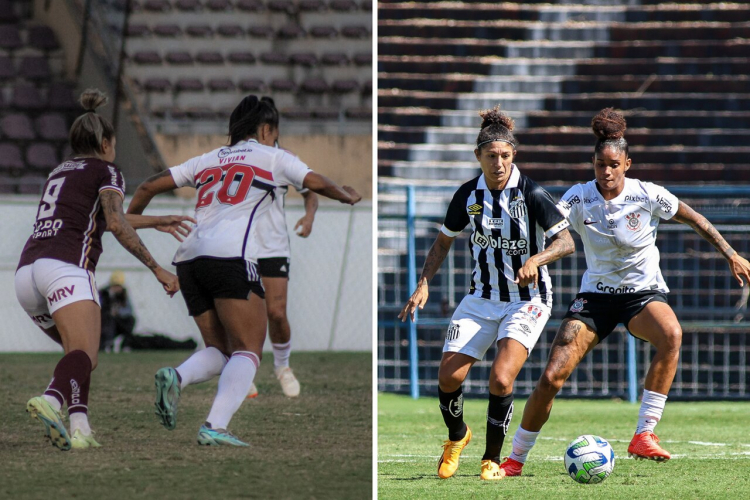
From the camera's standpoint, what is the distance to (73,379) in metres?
5.20

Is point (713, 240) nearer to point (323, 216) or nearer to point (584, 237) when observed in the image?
point (584, 237)

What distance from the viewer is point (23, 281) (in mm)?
5359

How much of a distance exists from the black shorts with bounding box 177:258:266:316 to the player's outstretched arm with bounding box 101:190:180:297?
0.41 feet

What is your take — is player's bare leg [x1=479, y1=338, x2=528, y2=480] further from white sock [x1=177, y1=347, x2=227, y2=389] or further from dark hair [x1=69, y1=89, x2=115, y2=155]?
dark hair [x1=69, y1=89, x2=115, y2=155]

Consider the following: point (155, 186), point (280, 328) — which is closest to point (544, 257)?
point (155, 186)

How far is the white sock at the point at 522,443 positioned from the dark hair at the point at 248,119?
1.99 m

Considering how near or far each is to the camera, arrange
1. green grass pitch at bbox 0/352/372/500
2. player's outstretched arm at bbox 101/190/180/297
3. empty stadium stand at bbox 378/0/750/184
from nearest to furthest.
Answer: green grass pitch at bbox 0/352/372/500, player's outstretched arm at bbox 101/190/180/297, empty stadium stand at bbox 378/0/750/184

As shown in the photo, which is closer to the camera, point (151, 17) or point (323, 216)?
point (323, 216)

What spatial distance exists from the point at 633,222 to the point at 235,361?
209 cm

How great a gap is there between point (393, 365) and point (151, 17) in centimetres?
1159

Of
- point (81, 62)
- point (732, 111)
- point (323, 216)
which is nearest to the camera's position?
point (323, 216)

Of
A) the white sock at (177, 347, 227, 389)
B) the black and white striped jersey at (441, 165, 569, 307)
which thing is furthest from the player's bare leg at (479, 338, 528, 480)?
the white sock at (177, 347, 227, 389)

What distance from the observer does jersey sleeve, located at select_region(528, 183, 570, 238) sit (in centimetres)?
519

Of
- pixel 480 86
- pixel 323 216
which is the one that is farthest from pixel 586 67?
pixel 323 216
